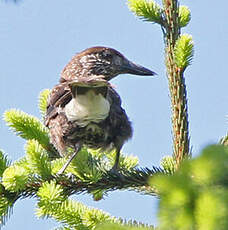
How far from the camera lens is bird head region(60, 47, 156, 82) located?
4.34 metres

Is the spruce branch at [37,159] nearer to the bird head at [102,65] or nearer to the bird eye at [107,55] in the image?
the bird head at [102,65]

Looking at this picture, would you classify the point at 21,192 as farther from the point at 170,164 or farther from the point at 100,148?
the point at 100,148

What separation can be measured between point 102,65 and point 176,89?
2044 millimetres

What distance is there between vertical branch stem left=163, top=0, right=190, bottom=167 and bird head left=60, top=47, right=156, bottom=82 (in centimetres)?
180

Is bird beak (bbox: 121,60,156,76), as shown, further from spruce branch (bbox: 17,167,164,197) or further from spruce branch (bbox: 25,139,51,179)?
spruce branch (bbox: 25,139,51,179)

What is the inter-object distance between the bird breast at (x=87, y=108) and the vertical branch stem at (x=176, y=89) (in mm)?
911

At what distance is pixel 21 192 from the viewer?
86.4 inches

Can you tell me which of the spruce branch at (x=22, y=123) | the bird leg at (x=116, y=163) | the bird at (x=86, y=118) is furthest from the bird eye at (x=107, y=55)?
the spruce branch at (x=22, y=123)

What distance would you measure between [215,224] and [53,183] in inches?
56.1

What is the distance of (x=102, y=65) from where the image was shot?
4.38 meters

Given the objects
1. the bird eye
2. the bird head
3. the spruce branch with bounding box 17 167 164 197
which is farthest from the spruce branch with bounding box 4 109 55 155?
the bird eye

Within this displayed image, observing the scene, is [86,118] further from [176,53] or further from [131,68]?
[176,53]

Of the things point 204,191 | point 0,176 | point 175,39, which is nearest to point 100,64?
point 175,39

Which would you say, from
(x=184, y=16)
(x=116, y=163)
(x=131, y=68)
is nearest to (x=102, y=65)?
(x=131, y=68)
